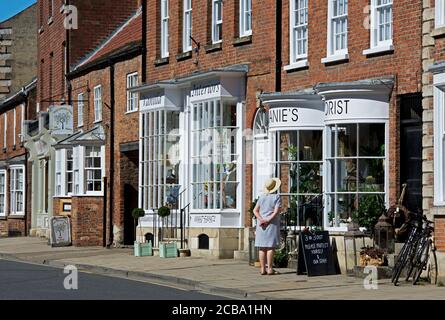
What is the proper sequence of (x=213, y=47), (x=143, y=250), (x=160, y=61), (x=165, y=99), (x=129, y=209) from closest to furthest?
1. (x=213, y=47)
2. (x=143, y=250)
3. (x=165, y=99)
4. (x=160, y=61)
5. (x=129, y=209)

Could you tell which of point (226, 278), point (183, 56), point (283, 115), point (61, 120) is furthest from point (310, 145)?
point (61, 120)

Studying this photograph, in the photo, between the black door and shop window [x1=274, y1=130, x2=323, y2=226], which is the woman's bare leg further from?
the black door

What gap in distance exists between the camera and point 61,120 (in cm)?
4219

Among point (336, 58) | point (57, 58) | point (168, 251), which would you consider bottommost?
point (168, 251)

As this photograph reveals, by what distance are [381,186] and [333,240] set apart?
1495 millimetres

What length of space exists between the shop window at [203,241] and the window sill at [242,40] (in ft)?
15.8

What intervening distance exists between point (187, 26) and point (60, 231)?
30.9ft

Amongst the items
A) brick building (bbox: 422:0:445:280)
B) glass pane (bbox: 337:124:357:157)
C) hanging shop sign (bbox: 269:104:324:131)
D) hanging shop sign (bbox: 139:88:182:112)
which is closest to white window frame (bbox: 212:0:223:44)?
hanging shop sign (bbox: 139:88:182:112)

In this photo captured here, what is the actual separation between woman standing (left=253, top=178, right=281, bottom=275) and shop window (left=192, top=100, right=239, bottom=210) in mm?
5914

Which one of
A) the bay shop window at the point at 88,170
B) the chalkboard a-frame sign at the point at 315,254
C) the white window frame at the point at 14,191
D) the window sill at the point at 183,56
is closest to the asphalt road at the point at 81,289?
the chalkboard a-frame sign at the point at 315,254

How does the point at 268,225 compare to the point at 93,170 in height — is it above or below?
below

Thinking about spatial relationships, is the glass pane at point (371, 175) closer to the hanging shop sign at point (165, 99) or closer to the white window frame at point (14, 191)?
the hanging shop sign at point (165, 99)

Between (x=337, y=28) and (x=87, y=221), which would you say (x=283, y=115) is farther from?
(x=87, y=221)

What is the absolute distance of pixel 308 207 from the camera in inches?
1013
